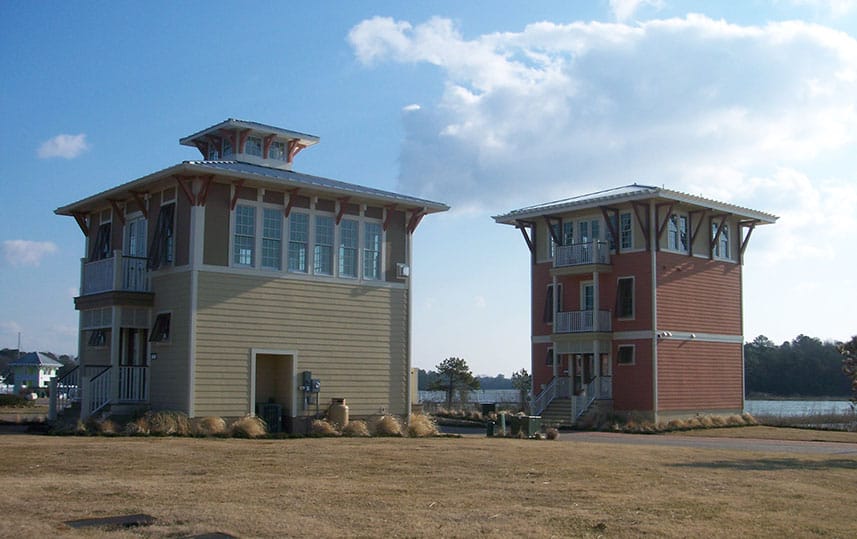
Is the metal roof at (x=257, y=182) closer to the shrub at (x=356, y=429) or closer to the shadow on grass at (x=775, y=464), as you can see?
the shrub at (x=356, y=429)

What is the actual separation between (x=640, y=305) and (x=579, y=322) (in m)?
3.01

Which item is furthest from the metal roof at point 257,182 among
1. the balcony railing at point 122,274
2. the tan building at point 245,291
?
the balcony railing at point 122,274

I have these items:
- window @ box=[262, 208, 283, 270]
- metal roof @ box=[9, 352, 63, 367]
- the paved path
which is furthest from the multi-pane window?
Result: metal roof @ box=[9, 352, 63, 367]

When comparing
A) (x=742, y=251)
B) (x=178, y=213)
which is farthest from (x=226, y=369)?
(x=742, y=251)

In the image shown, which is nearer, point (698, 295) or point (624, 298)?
point (624, 298)

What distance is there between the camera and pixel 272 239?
2662 cm

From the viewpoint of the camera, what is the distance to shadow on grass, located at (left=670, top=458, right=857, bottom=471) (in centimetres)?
1830

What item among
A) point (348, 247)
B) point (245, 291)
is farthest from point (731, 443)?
point (245, 291)

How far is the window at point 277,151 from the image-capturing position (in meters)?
31.0

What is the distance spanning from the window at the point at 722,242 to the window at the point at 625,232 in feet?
15.7

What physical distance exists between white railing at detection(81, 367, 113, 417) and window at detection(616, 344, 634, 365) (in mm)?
22004

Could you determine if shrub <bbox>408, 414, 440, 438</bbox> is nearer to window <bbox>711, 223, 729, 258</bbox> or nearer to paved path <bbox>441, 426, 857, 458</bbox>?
paved path <bbox>441, 426, 857, 458</bbox>

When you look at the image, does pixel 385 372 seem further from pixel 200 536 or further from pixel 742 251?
pixel 742 251

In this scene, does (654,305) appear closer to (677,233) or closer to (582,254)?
(677,233)
